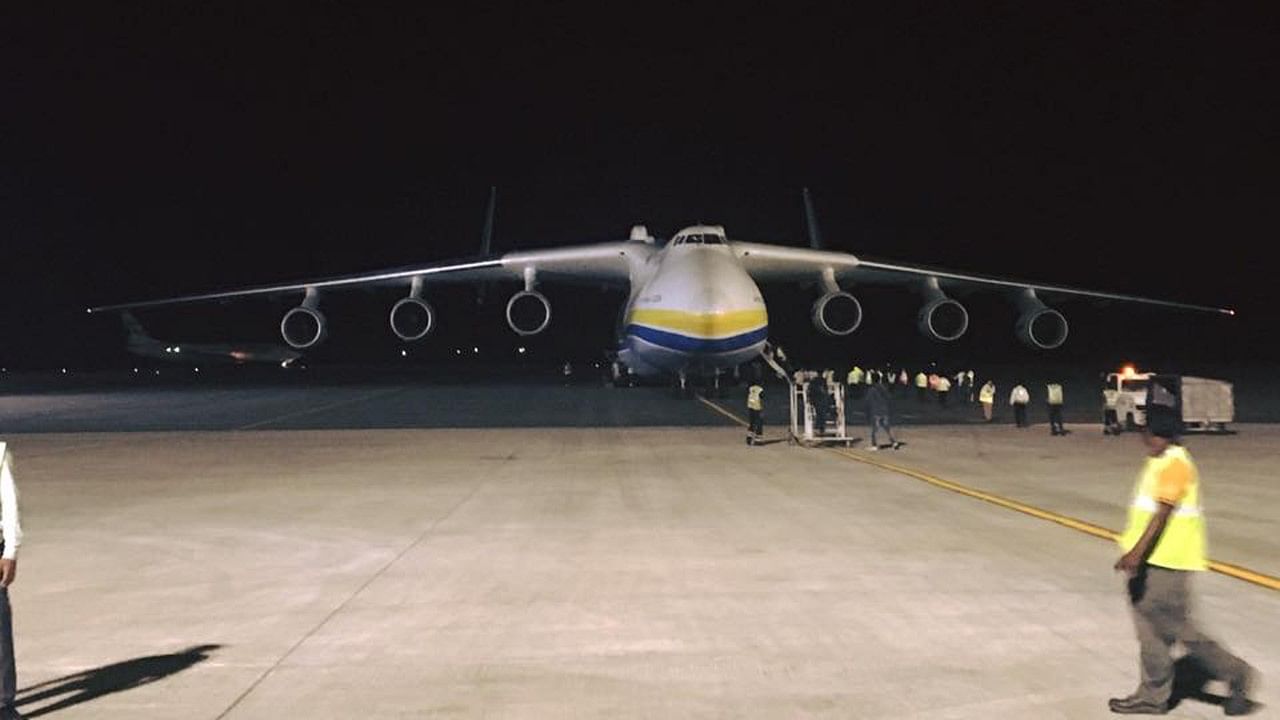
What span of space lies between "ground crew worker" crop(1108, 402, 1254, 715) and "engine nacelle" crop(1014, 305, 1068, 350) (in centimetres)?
→ 2637

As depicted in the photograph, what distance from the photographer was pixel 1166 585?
5.71m

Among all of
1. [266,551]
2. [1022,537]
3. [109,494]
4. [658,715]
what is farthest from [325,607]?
[109,494]

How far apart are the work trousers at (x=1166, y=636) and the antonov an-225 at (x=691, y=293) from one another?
73.2 feet

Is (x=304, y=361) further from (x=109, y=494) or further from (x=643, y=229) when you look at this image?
(x=109, y=494)

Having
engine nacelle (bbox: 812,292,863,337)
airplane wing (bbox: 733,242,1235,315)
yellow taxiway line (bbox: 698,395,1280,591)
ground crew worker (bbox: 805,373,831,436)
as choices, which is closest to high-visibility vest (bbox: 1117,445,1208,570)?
yellow taxiway line (bbox: 698,395,1280,591)

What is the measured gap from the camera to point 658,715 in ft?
18.7

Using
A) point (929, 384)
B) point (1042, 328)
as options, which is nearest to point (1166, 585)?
point (1042, 328)

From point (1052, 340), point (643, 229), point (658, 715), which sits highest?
point (643, 229)

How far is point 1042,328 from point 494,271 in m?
13.9

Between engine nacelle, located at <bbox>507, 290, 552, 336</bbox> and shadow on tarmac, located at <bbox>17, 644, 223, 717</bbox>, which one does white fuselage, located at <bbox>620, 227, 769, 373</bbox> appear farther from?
shadow on tarmac, located at <bbox>17, 644, 223, 717</bbox>

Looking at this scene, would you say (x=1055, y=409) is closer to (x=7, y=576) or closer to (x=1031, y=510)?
(x=1031, y=510)

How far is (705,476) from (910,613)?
27.8ft

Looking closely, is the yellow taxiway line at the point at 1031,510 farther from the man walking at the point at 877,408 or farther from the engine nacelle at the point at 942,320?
the engine nacelle at the point at 942,320

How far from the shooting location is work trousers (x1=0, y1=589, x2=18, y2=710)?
217 inches
